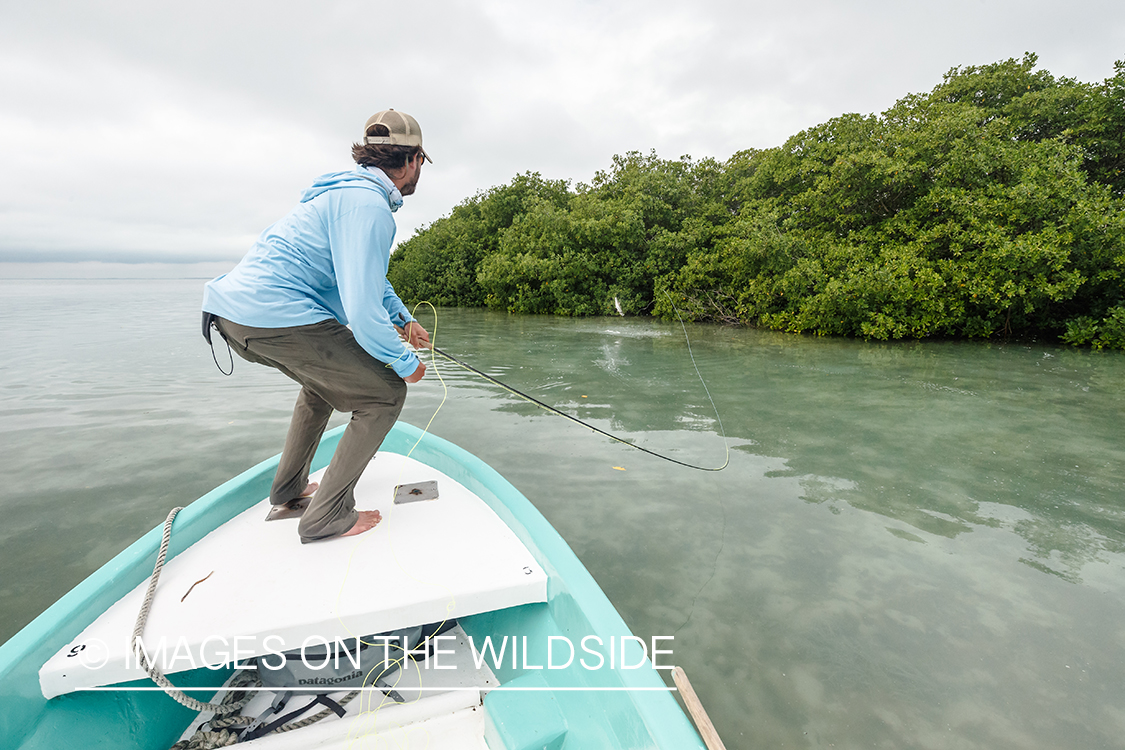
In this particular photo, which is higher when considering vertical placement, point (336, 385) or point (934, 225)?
point (934, 225)

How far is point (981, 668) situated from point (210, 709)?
2.96 meters

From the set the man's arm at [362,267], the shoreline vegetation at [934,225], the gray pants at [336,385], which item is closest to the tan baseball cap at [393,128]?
the man's arm at [362,267]

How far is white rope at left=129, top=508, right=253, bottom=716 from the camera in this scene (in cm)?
135

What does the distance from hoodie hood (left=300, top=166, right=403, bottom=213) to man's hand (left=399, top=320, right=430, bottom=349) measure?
2.06 ft

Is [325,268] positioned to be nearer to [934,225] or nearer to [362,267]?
[362,267]

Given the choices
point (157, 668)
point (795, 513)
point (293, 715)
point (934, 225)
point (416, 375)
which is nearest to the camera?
point (157, 668)

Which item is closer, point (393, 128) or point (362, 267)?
point (362, 267)

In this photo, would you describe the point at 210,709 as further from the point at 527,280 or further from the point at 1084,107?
the point at 527,280

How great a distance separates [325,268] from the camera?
195 centimetres

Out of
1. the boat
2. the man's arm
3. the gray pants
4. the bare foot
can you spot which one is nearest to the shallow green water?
the boat

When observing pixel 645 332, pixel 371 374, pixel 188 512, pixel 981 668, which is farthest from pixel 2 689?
pixel 645 332

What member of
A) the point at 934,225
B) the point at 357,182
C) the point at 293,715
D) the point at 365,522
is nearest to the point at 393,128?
the point at 357,182

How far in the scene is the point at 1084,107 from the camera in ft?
39.5

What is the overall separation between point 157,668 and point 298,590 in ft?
1.25
